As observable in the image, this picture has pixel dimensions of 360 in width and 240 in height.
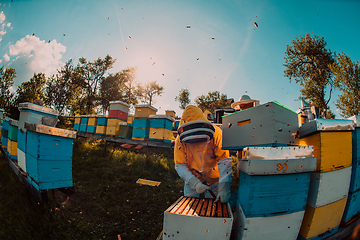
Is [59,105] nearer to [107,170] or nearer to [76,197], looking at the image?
[107,170]

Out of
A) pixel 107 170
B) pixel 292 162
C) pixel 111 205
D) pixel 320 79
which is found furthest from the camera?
pixel 320 79

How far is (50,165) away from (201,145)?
94.7 inches

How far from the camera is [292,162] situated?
122 cm

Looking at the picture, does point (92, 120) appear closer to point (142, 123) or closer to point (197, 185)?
point (142, 123)

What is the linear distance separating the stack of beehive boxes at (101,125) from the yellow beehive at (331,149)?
7.18 meters

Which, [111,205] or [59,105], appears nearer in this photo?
[111,205]

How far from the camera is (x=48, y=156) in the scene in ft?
7.72

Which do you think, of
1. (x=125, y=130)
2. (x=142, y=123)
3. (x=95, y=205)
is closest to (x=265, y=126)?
(x=95, y=205)

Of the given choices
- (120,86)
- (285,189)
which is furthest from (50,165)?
(120,86)

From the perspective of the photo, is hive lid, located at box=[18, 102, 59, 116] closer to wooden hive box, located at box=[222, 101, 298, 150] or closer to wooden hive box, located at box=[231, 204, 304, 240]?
wooden hive box, located at box=[222, 101, 298, 150]

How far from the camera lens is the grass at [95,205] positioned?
2401mm

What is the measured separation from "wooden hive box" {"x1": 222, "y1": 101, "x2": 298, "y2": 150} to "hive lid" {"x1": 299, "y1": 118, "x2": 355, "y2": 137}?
0.14 meters

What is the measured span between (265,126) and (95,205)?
353cm

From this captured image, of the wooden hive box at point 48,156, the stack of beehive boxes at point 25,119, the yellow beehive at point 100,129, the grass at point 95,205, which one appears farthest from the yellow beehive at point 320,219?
the yellow beehive at point 100,129
